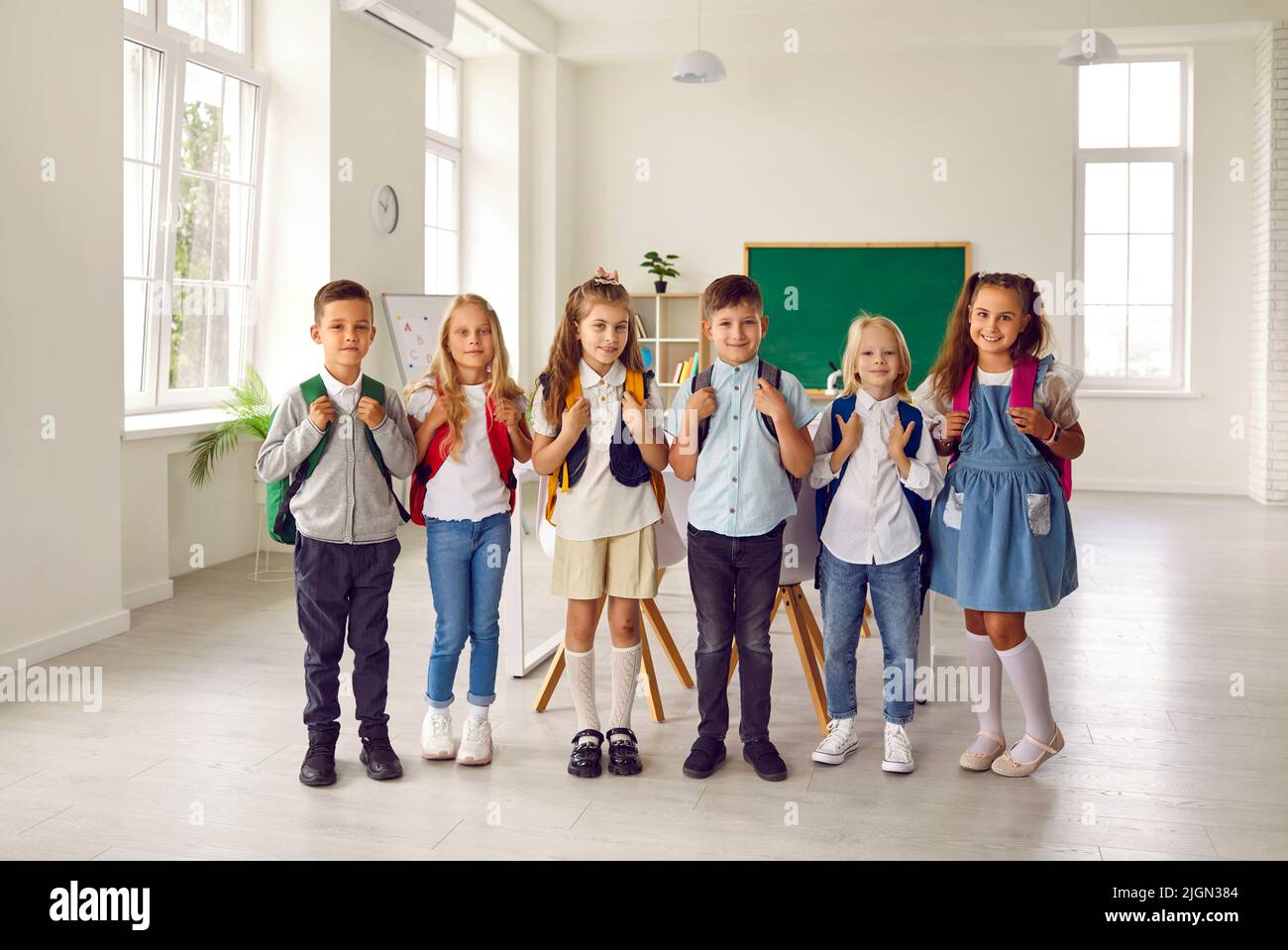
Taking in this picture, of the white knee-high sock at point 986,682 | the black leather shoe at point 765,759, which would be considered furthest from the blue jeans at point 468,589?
the white knee-high sock at point 986,682

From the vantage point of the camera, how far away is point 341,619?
8.85ft

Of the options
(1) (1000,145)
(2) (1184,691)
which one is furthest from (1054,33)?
(2) (1184,691)

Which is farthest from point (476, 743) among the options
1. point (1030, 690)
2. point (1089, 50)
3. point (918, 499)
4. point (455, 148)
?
point (455, 148)

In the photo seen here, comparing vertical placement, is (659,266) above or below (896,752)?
above

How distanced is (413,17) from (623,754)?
466cm

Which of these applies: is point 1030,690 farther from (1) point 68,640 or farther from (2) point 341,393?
(1) point 68,640

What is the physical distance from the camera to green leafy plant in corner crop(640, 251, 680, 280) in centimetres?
855

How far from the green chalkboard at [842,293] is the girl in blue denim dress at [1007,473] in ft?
18.9

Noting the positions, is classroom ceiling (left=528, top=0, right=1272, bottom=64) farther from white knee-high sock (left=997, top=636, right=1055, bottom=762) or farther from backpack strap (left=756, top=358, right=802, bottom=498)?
white knee-high sock (left=997, top=636, right=1055, bottom=762)

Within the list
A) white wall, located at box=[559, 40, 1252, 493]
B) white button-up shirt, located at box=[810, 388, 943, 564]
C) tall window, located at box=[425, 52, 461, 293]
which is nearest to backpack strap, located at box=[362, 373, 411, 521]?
white button-up shirt, located at box=[810, 388, 943, 564]

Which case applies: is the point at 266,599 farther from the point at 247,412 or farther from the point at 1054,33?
the point at 1054,33

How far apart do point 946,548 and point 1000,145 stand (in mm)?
6321

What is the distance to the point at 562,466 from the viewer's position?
2721 mm

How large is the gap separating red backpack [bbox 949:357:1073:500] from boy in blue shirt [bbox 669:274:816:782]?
36cm
